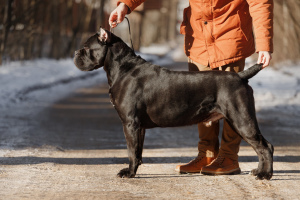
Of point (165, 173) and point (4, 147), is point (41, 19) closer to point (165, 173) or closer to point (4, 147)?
point (4, 147)

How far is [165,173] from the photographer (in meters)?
5.55

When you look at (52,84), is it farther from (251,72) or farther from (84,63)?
(251,72)

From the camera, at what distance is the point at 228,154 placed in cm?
561

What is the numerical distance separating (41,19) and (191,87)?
754 inches

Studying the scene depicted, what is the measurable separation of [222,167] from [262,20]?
1.35 m

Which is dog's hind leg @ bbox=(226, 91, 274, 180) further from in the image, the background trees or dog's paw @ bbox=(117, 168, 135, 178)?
the background trees

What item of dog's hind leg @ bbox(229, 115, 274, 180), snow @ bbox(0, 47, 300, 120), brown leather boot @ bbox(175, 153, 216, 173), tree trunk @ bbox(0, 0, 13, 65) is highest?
dog's hind leg @ bbox(229, 115, 274, 180)

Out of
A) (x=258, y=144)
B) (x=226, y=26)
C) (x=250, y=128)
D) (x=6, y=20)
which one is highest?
(x=226, y=26)

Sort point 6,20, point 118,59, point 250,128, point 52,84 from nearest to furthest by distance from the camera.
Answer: point 250,128
point 118,59
point 52,84
point 6,20

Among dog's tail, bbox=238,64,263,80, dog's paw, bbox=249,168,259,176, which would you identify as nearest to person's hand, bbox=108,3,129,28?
dog's tail, bbox=238,64,263,80

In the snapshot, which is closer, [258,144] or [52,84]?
[258,144]

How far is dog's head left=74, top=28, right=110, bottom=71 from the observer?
530 cm

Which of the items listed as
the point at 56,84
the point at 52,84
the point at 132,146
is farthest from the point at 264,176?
the point at 56,84

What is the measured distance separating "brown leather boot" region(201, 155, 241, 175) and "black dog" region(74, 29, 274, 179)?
230 millimetres
